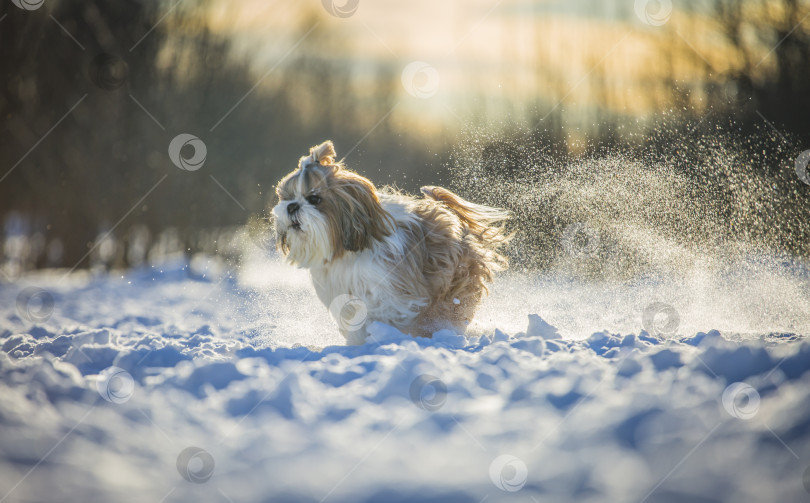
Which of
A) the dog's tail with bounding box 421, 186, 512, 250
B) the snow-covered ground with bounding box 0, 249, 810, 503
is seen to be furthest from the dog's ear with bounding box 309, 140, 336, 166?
the snow-covered ground with bounding box 0, 249, 810, 503

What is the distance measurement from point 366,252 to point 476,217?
135 centimetres

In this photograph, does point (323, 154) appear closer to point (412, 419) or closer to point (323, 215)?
point (323, 215)

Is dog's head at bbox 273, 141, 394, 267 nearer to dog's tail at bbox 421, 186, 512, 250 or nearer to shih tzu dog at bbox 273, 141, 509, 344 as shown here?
shih tzu dog at bbox 273, 141, 509, 344

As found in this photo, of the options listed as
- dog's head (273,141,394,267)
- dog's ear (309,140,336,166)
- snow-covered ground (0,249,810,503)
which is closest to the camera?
snow-covered ground (0,249,810,503)

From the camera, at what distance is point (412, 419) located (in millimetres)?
2859

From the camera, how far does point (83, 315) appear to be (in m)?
7.14

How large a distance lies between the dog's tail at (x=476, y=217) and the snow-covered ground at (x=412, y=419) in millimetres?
1241

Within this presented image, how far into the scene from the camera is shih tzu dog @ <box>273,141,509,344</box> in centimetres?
439

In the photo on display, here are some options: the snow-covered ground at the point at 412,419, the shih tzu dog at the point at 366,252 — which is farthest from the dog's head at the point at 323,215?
the snow-covered ground at the point at 412,419

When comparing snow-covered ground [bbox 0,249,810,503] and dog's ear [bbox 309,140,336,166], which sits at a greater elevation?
dog's ear [bbox 309,140,336,166]

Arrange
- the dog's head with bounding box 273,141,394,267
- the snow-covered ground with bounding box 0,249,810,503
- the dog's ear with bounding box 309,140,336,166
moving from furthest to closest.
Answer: the dog's ear with bounding box 309,140,336,166 < the dog's head with bounding box 273,141,394,267 < the snow-covered ground with bounding box 0,249,810,503

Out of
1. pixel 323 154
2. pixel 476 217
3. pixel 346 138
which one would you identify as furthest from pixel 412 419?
pixel 346 138

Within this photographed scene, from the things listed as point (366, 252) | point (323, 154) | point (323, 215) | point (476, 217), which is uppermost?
point (323, 154)

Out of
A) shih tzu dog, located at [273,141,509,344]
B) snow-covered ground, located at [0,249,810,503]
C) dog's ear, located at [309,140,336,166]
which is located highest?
dog's ear, located at [309,140,336,166]
